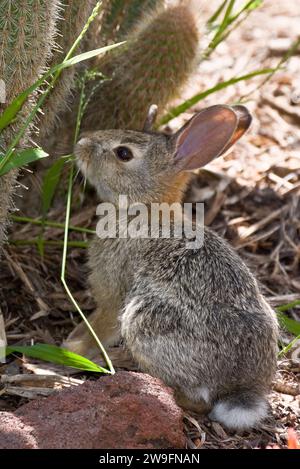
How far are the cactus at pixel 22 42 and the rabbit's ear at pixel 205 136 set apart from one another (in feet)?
3.47

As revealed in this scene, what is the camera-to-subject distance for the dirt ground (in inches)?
189

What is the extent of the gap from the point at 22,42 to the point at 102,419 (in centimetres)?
193

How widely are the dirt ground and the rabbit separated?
0.74 feet

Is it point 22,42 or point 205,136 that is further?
point 205,136

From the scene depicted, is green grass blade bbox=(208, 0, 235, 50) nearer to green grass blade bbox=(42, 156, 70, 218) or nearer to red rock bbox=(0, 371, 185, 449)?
green grass blade bbox=(42, 156, 70, 218)

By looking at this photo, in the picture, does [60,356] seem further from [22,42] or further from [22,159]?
[22,42]

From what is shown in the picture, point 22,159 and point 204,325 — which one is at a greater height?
point 22,159

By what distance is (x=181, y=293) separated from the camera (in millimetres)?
4520

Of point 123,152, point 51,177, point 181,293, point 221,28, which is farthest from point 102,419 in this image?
point 221,28

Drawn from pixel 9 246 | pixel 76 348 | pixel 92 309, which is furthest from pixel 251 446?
pixel 9 246

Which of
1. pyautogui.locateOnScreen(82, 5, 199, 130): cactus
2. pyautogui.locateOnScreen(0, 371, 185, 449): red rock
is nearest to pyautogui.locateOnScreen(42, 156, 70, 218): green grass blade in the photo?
pyautogui.locateOnScreen(82, 5, 199, 130): cactus

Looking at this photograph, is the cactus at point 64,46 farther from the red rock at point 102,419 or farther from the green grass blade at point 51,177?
the red rock at point 102,419

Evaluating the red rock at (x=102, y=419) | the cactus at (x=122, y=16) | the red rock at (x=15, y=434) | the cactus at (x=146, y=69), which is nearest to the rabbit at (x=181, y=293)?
the red rock at (x=102, y=419)

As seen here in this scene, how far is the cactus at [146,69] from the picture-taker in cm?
580
